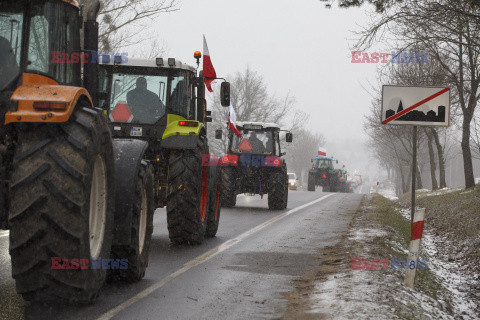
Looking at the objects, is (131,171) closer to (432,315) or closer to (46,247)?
(46,247)

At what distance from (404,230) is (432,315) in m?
8.10

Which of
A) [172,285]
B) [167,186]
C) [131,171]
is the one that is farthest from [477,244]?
[131,171]

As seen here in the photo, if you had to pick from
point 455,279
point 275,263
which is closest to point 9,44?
point 275,263

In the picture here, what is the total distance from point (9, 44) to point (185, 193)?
4999 mm

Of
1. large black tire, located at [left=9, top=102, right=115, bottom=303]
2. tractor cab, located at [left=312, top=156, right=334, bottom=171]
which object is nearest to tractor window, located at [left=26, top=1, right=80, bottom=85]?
large black tire, located at [left=9, top=102, right=115, bottom=303]

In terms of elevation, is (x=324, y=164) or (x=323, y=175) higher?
(x=324, y=164)

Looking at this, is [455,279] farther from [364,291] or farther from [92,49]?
[92,49]

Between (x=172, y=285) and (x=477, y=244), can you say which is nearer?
(x=172, y=285)

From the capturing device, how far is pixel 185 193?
10.1 meters

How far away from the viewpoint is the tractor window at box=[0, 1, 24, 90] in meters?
5.39

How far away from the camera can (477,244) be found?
38.2 feet

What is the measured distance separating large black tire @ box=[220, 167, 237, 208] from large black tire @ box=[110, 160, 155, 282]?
41.1 feet

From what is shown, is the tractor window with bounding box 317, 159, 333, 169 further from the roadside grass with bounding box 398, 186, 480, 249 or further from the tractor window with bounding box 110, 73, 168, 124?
the tractor window with bounding box 110, 73, 168, 124

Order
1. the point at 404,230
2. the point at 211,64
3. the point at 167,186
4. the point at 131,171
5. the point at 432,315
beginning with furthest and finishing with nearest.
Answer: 1. the point at 404,230
2. the point at 211,64
3. the point at 167,186
4. the point at 131,171
5. the point at 432,315
